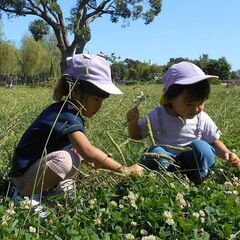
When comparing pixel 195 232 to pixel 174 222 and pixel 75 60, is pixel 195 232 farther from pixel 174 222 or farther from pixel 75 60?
pixel 75 60

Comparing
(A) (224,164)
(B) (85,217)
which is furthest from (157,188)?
(A) (224,164)

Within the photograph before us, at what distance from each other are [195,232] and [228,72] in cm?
5247

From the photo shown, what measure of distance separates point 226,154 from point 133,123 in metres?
0.68

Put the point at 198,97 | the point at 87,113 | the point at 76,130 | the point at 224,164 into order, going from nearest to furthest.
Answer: the point at 76,130, the point at 87,113, the point at 198,97, the point at 224,164

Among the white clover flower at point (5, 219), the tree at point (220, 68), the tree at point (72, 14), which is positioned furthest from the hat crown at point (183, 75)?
the tree at point (220, 68)

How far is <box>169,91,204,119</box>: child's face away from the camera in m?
3.33

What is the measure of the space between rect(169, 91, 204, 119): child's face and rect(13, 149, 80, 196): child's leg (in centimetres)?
89

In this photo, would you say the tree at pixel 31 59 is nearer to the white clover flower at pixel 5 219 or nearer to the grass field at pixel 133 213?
the grass field at pixel 133 213

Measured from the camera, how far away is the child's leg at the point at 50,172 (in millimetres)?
2750

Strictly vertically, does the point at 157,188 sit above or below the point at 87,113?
below

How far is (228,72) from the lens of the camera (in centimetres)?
5303

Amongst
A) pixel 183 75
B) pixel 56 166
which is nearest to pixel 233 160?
pixel 183 75

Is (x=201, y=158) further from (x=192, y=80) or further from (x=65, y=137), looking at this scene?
(x=65, y=137)

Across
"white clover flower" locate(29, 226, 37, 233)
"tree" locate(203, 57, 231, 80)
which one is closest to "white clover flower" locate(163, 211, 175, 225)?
"white clover flower" locate(29, 226, 37, 233)
